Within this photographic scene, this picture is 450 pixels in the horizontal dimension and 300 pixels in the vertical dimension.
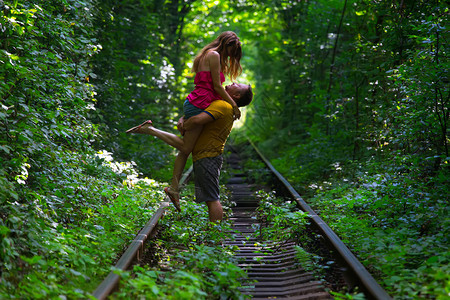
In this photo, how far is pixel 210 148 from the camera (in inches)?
195

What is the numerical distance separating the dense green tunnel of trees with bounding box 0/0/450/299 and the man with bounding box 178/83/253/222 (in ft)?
2.91

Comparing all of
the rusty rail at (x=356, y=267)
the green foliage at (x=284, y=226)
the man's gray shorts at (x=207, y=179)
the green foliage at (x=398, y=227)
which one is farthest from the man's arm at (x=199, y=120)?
the green foliage at (x=398, y=227)

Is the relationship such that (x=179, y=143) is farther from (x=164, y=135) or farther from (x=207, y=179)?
(x=207, y=179)

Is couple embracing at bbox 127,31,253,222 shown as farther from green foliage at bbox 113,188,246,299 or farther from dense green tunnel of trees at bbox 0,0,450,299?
dense green tunnel of trees at bbox 0,0,450,299

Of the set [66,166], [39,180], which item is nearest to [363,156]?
[66,166]

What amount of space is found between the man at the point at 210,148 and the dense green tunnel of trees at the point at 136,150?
89 centimetres

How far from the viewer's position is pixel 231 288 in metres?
3.27

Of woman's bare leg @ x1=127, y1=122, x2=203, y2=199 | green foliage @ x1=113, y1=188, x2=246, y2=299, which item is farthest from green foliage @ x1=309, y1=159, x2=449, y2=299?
woman's bare leg @ x1=127, y1=122, x2=203, y2=199

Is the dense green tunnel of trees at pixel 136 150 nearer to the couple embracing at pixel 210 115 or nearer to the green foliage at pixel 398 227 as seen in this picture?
the green foliage at pixel 398 227

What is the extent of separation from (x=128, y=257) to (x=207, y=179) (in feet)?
4.89

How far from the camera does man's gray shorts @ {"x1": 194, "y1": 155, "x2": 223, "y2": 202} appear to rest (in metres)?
4.88

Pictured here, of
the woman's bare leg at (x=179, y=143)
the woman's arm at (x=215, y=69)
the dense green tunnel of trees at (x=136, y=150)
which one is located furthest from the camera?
the woman's bare leg at (x=179, y=143)

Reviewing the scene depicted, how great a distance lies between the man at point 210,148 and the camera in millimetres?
4816

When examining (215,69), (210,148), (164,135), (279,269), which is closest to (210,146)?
(210,148)
